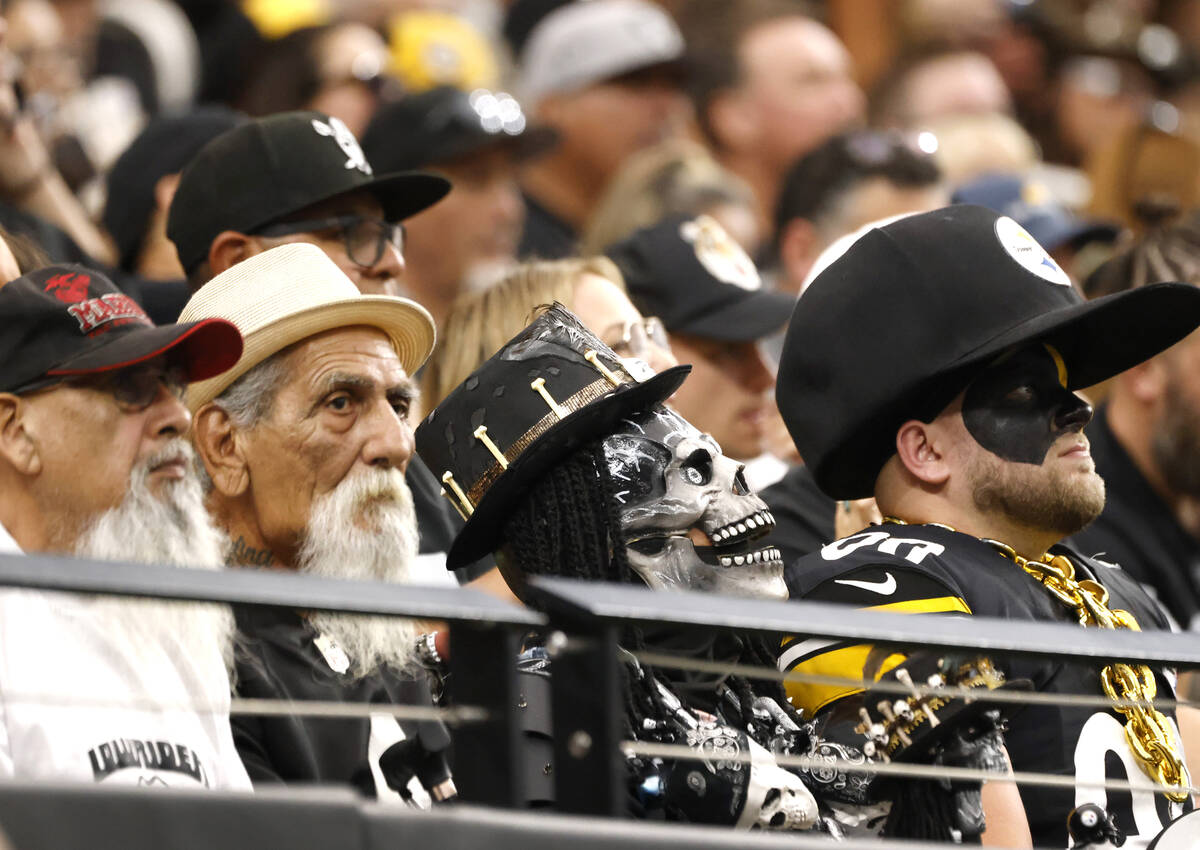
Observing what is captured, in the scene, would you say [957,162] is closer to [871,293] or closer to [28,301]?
[871,293]

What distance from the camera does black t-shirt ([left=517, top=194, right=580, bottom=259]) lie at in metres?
7.58

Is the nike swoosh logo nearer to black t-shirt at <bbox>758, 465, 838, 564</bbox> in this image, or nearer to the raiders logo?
black t-shirt at <bbox>758, 465, 838, 564</bbox>

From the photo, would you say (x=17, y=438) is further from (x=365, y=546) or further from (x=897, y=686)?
(x=897, y=686)

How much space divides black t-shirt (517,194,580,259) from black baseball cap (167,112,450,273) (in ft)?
8.81

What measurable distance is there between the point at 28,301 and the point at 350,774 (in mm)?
1009

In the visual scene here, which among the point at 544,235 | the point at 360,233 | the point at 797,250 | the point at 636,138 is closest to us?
the point at 360,233

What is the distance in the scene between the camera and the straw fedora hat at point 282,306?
385 cm

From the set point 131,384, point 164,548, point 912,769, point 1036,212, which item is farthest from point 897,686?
point 1036,212

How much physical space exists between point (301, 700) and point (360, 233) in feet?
5.30

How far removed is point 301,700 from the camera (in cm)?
344

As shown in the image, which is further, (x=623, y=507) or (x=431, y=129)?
(x=431, y=129)

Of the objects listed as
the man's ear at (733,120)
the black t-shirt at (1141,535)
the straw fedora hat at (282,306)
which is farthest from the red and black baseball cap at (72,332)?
the man's ear at (733,120)

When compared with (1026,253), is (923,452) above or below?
below

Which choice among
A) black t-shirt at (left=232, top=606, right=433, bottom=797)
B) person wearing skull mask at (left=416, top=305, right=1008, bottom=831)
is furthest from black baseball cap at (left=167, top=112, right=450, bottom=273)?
black t-shirt at (left=232, top=606, right=433, bottom=797)
